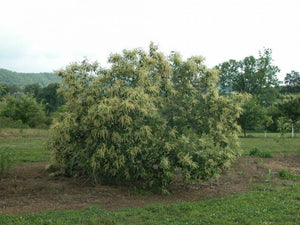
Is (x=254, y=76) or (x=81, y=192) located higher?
(x=254, y=76)

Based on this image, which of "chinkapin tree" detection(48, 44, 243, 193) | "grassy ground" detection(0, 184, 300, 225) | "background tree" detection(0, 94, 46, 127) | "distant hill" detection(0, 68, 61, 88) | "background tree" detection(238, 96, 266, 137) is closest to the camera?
"grassy ground" detection(0, 184, 300, 225)

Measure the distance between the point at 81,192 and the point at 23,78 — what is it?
408 ft

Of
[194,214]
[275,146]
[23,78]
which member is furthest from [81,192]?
[23,78]

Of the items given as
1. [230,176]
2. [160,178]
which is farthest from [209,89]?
[230,176]

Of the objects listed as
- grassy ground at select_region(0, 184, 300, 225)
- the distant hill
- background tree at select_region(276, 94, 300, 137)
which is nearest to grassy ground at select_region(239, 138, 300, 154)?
background tree at select_region(276, 94, 300, 137)

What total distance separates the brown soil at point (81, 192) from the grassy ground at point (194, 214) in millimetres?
452

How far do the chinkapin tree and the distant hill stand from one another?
104 meters

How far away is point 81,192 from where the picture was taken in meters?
7.06

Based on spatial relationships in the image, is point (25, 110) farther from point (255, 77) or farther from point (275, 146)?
point (255, 77)

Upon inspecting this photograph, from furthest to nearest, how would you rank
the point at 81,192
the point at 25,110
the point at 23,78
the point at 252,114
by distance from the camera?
the point at 23,78 → the point at 25,110 → the point at 252,114 → the point at 81,192

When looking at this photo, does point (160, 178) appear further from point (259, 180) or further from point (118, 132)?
point (259, 180)

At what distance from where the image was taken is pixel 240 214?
5.53 m

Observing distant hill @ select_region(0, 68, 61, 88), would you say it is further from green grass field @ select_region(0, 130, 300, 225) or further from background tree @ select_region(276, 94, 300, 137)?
green grass field @ select_region(0, 130, 300, 225)

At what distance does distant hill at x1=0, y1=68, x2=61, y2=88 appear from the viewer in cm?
10941
